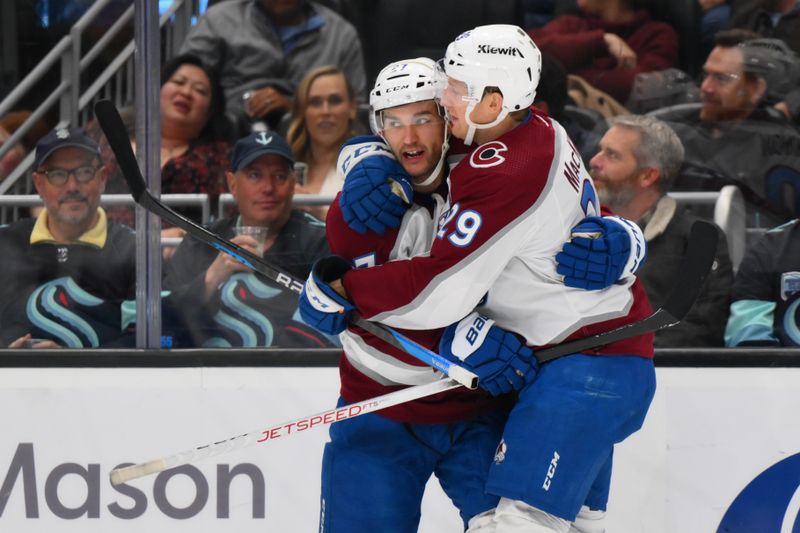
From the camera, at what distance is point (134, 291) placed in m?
2.85

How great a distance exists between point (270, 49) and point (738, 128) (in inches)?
49.9

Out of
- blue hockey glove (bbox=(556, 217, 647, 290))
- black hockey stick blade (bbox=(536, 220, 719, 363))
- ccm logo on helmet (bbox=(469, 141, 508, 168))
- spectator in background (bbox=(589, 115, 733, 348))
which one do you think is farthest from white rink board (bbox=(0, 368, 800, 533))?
ccm logo on helmet (bbox=(469, 141, 508, 168))

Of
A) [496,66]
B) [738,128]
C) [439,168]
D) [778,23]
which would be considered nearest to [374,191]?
[439,168]

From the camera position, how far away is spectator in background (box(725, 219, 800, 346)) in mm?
2820

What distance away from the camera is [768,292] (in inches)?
112

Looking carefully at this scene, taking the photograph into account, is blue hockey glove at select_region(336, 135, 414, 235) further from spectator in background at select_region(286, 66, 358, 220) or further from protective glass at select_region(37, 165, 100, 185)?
protective glass at select_region(37, 165, 100, 185)

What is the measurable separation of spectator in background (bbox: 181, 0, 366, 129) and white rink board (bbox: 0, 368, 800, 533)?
76 cm

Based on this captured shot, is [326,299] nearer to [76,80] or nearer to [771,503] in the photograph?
[76,80]

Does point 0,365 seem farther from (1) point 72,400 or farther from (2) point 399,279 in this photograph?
(2) point 399,279

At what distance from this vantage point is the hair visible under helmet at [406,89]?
2203 mm

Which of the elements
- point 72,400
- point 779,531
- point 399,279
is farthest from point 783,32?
point 72,400

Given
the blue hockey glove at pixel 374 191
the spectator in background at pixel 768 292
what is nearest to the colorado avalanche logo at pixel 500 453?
the blue hockey glove at pixel 374 191

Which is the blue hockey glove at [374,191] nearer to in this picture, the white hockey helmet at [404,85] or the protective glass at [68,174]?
the white hockey helmet at [404,85]

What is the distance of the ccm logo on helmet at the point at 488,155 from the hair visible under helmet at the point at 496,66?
7 centimetres
